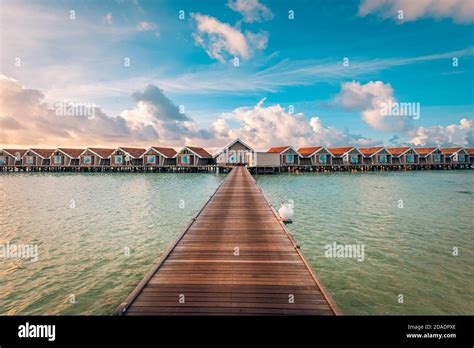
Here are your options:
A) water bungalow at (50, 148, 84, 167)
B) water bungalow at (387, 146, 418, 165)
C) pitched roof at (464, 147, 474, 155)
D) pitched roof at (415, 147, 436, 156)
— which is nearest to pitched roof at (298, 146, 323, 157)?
water bungalow at (387, 146, 418, 165)

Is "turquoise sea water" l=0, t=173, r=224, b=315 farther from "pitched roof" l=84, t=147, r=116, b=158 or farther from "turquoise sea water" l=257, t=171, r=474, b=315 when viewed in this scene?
"pitched roof" l=84, t=147, r=116, b=158

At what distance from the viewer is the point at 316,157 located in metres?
57.4

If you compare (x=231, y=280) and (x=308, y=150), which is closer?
(x=231, y=280)

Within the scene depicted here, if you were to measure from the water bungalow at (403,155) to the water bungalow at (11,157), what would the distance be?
9800 centimetres

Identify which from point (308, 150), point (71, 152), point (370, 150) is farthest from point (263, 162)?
point (71, 152)

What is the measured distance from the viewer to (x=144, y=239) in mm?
11195

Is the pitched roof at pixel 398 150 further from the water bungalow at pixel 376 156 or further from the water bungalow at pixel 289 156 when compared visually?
the water bungalow at pixel 289 156

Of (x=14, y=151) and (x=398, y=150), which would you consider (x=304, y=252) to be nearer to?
(x=398, y=150)

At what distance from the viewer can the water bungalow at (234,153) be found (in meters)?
52.2

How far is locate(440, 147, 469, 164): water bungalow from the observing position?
67812mm

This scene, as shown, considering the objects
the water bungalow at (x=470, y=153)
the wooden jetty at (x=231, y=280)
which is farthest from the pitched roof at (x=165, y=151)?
the water bungalow at (x=470, y=153)

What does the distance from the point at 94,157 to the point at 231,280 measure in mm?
66440

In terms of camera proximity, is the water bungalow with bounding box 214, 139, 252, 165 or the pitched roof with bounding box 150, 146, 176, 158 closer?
the water bungalow with bounding box 214, 139, 252, 165
